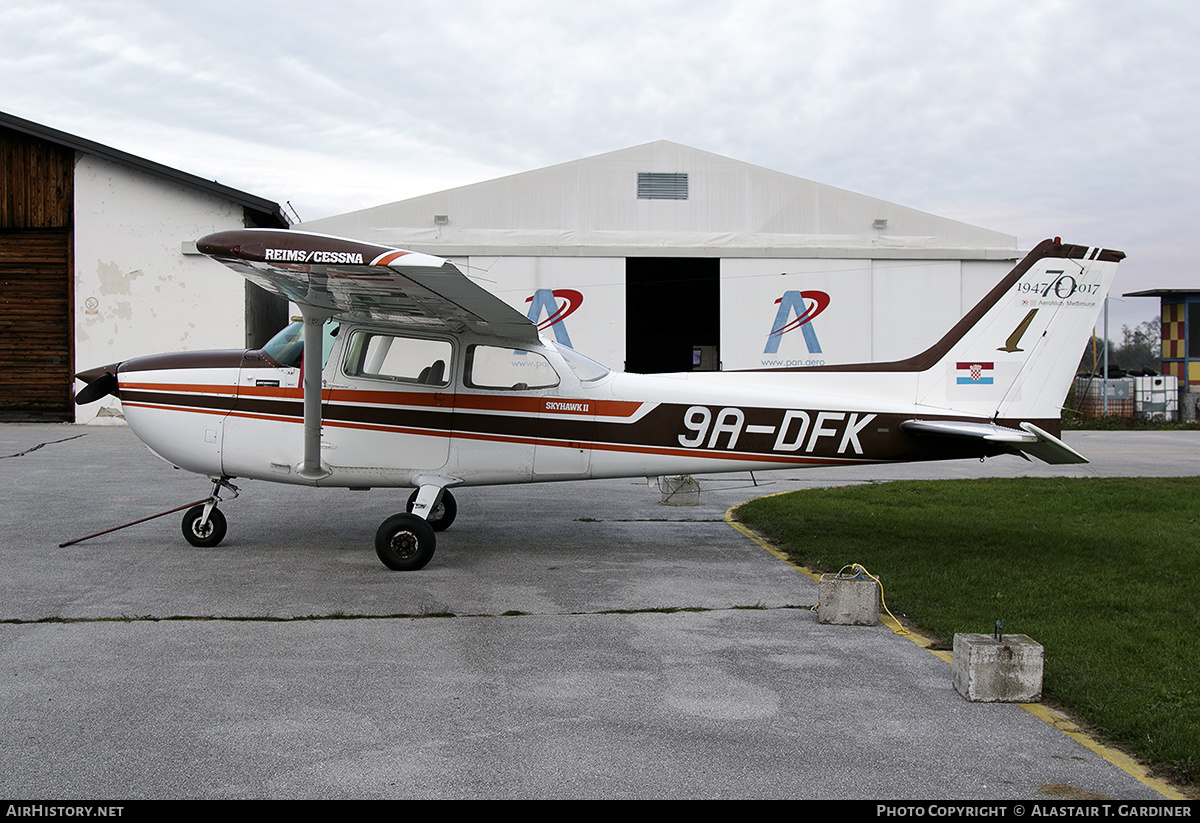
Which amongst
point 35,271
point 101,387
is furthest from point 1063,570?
point 35,271

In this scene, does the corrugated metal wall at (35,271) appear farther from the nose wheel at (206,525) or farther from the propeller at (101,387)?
the nose wheel at (206,525)

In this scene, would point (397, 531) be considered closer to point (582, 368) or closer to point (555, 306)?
point (582, 368)

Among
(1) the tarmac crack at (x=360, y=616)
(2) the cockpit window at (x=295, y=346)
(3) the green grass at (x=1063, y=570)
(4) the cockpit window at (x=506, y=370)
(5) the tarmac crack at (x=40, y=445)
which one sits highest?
(2) the cockpit window at (x=295, y=346)

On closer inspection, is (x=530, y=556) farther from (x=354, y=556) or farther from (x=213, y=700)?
(x=213, y=700)

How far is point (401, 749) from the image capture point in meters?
3.66

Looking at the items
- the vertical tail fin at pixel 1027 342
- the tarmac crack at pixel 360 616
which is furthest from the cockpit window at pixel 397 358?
the vertical tail fin at pixel 1027 342

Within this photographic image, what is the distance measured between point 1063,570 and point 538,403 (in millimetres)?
4490

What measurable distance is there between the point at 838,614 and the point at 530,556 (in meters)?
3.07

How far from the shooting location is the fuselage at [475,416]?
7.81 metres

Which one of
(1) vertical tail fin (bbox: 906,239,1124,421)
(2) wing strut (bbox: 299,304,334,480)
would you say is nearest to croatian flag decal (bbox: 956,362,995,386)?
(1) vertical tail fin (bbox: 906,239,1124,421)

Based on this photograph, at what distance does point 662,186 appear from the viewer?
23500 mm

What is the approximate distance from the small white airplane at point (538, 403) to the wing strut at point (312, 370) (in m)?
0.04

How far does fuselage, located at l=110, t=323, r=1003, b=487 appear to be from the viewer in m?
7.81

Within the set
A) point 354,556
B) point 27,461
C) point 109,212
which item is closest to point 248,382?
point 354,556
